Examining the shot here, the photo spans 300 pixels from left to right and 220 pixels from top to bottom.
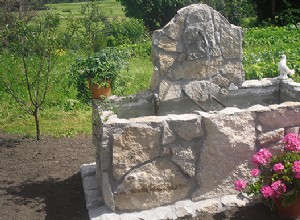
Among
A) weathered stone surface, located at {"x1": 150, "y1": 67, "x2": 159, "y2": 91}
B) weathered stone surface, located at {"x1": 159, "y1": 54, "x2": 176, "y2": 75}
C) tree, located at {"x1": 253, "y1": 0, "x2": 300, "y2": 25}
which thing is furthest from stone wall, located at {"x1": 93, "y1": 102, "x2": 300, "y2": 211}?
tree, located at {"x1": 253, "y1": 0, "x2": 300, "y2": 25}

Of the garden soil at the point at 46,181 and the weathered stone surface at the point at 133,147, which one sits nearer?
the weathered stone surface at the point at 133,147

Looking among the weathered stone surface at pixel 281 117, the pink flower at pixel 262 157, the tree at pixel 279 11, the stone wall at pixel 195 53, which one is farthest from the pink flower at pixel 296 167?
the tree at pixel 279 11

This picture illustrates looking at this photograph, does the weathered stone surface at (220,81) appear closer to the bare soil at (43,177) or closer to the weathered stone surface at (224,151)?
the weathered stone surface at (224,151)

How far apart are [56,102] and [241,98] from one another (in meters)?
3.75

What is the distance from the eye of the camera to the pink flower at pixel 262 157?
13.0 feet

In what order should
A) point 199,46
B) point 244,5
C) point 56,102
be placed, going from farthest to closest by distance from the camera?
point 244,5, point 56,102, point 199,46

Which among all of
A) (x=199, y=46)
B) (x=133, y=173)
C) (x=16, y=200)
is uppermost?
(x=199, y=46)

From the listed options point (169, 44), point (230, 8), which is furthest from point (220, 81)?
point (230, 8)

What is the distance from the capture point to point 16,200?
15.2 feet

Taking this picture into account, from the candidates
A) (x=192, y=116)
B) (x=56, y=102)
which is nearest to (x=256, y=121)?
(x=192, y=116)

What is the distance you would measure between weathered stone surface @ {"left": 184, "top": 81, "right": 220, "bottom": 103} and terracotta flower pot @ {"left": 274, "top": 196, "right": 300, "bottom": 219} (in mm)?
1664

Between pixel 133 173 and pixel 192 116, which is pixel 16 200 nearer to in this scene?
pixel 133 173

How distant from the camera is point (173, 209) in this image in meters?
4.18

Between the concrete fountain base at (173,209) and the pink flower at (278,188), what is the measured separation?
1.78ft
